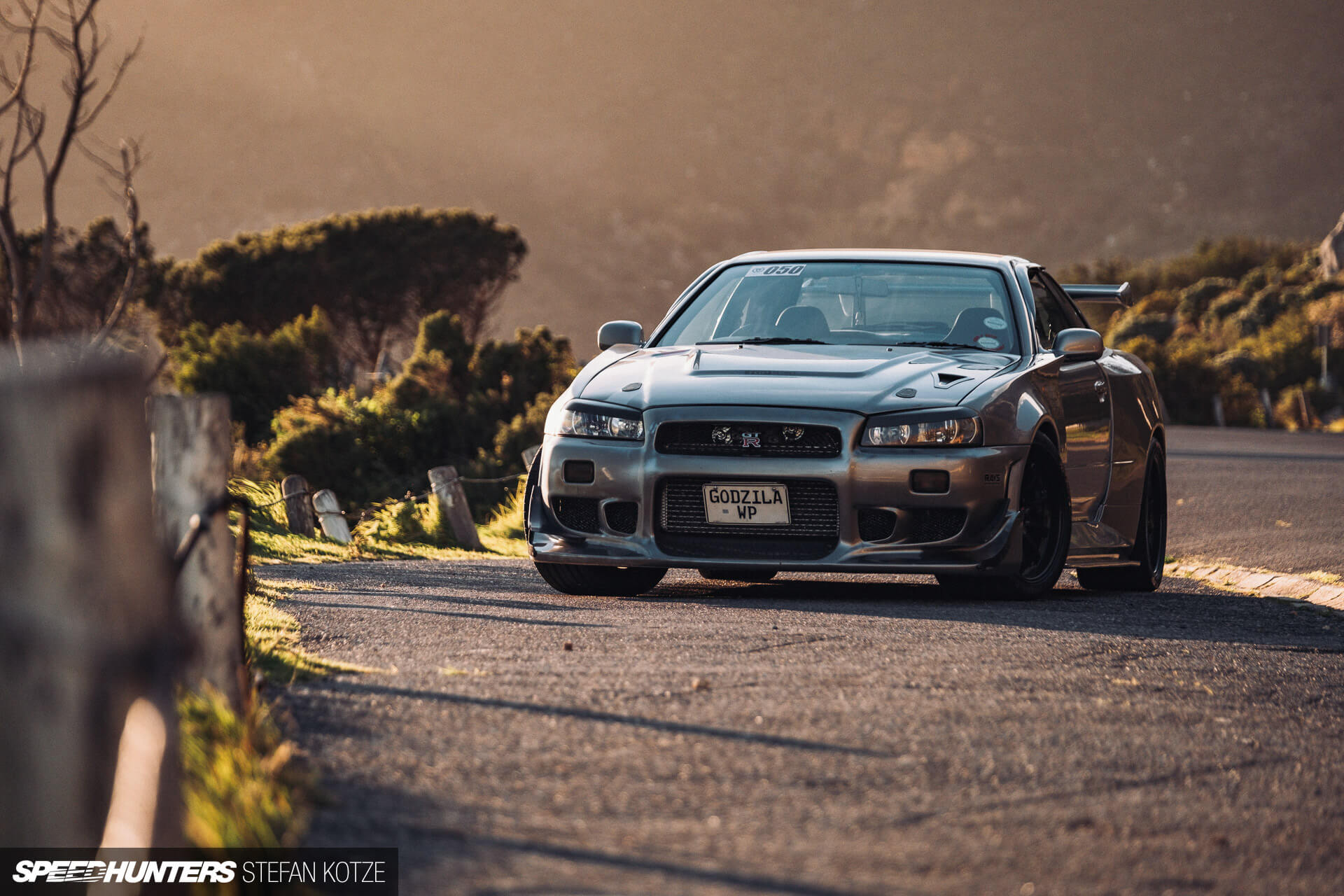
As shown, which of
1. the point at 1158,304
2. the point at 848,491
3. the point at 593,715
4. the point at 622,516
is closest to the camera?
the point at 593,715

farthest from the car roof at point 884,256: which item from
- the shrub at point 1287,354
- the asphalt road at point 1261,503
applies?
the shrub at point 1287,354

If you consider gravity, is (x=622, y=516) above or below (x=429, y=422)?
below

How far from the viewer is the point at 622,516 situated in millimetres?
7648

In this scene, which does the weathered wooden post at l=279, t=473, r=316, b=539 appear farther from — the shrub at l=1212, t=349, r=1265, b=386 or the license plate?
the shrub at l=1212, t=349, r=1265, b=386

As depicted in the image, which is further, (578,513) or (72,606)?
(578,513)

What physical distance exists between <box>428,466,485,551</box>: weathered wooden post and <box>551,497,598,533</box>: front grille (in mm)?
6074

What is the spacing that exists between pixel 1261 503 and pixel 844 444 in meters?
9.76

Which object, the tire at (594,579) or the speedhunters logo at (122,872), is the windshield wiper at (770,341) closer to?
the tire at (594,579)

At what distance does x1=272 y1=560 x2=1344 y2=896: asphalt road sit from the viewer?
3.40 m

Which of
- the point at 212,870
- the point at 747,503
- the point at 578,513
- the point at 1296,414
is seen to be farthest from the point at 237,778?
the point at 1296,414

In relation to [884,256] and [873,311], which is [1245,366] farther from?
[873,311]

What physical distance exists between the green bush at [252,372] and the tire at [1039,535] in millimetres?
35571

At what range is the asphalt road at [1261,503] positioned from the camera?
1168cm

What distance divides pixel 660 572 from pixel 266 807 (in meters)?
5.16
